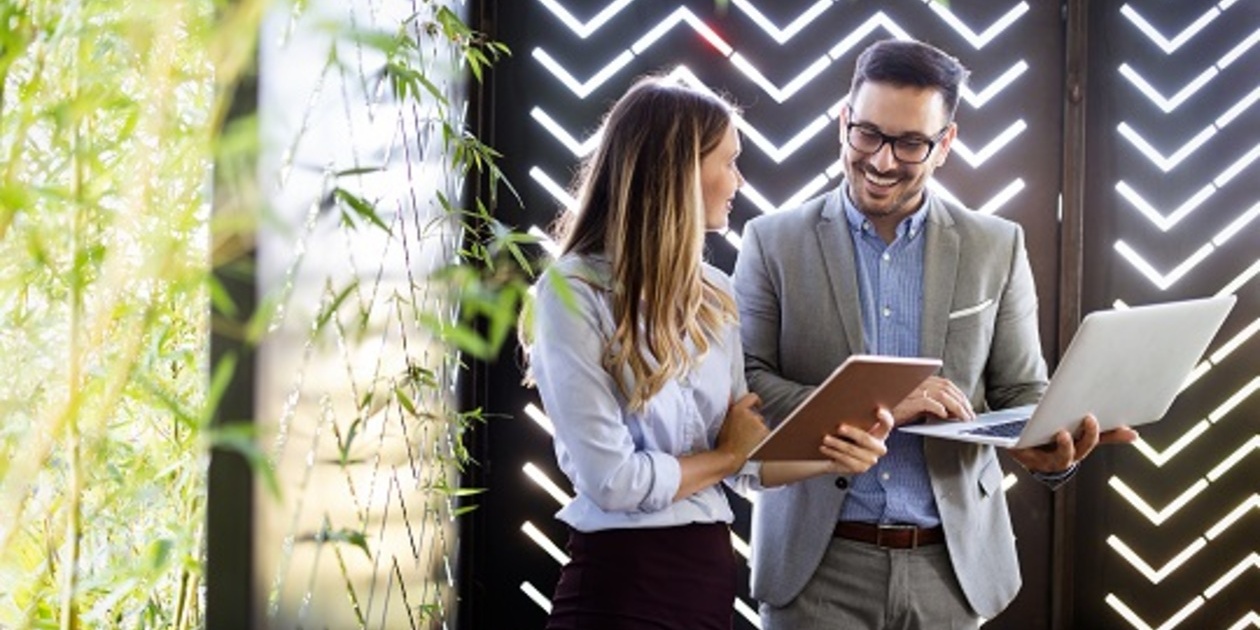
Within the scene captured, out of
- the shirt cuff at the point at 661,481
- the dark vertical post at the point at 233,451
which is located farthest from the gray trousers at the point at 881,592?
the dark vertical post at the point at 233,451

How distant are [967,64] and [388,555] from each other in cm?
214

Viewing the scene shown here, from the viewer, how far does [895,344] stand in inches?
114

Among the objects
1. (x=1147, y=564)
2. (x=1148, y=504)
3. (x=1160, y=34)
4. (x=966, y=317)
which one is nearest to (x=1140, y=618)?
(x=1147, y=564)

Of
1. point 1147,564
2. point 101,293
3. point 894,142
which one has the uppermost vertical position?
point 894,142

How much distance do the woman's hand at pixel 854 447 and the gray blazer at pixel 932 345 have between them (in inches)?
9.5

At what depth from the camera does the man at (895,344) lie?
276cm

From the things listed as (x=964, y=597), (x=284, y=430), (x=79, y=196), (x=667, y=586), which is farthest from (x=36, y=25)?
(x=964, y=597)

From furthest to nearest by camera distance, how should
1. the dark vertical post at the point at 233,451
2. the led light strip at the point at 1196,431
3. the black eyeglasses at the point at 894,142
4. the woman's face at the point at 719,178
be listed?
the led light strip at the point at 1196,431 < the black eyeglasses at the point at 894,142 < the woman's face at the point at 719,178 < the dark vertical post at the point at 233,451

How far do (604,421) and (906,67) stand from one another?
959 millimetres

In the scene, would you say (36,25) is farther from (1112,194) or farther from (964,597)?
(1112,194)

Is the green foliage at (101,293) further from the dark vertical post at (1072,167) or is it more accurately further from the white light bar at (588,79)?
the dark vertical post at (1072,167)

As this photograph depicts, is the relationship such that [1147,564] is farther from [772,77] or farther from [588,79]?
[588,79]

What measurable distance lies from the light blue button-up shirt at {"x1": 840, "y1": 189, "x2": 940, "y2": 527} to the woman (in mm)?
318

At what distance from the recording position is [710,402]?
8.15 feet
